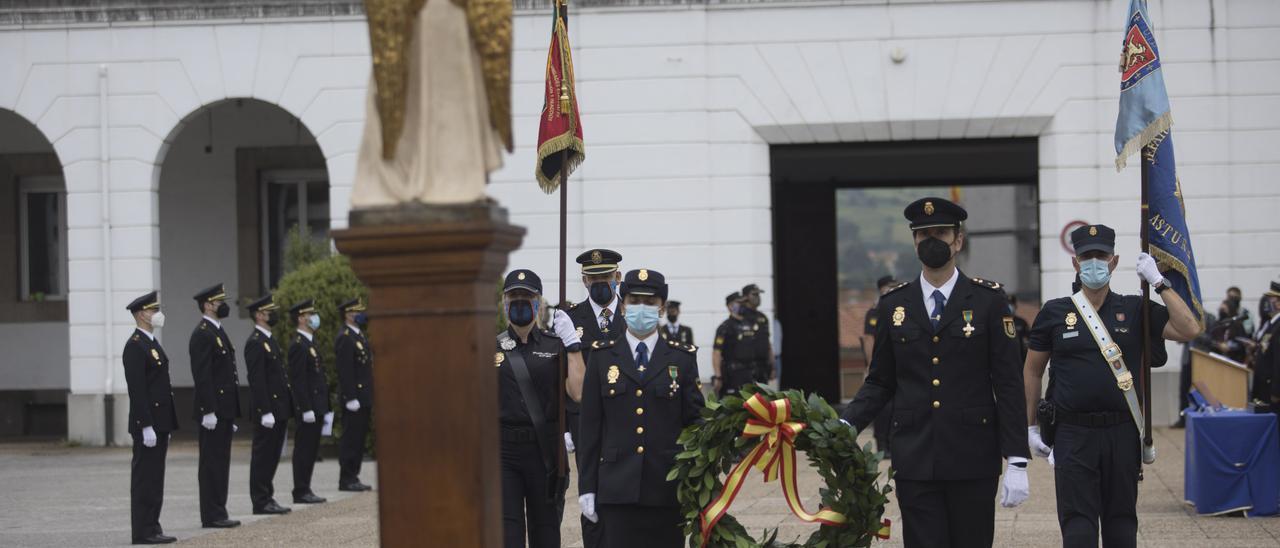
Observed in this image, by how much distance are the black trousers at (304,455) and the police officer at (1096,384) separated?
28.1 ft

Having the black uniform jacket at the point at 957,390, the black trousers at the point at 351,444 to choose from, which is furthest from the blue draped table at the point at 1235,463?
the black trousers at the point at 351,444

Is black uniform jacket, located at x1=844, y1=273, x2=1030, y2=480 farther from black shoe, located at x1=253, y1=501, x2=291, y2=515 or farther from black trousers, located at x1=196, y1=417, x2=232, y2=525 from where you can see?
black shoe, located at x1=253, y1=501, x2=291, y2=515

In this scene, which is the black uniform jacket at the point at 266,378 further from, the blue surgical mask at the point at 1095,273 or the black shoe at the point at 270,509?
the blue surgical mask at the point at 1095,273

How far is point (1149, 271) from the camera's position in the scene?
8.32 metres

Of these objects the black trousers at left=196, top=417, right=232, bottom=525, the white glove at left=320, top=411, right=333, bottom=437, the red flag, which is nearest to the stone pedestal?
the red flag

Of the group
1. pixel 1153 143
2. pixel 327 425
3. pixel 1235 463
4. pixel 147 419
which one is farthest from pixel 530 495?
pixel 327 425

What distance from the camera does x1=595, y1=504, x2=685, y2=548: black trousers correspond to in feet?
24.5

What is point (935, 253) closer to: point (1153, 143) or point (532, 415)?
point (532, 415)

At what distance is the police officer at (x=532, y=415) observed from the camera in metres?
8.30

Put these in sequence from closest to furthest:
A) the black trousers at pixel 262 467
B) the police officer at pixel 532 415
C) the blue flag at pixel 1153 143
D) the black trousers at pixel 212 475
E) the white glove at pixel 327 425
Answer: the police officer at pixel 532 415 < the blue flag at pixel 1153 143 < the black trousers at pixel 212 475 < the black trousers at pixel 262 467 < the white glove at pixel 327 425

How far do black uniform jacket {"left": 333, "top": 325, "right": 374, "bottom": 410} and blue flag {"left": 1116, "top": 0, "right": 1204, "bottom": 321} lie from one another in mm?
8748

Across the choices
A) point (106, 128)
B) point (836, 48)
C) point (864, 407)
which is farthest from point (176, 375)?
point (864, 407)

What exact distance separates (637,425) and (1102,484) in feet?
7.76

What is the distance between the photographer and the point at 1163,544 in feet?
34.3
